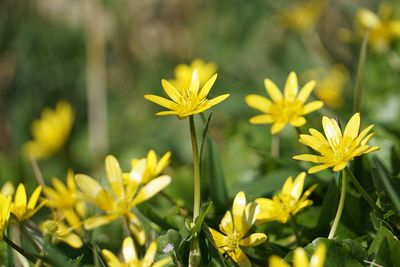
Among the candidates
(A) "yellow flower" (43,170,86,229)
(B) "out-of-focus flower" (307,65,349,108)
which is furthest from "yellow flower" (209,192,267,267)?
(B) "out-of-focus flower" (307,65,349,108)

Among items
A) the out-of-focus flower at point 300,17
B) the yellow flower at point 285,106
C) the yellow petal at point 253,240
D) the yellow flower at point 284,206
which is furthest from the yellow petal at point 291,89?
the out-of-focus flower at point 300,17

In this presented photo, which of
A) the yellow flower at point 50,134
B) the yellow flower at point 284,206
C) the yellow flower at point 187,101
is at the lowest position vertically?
the yellow flower at point 50,134

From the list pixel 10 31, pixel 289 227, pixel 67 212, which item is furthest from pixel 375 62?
pixel 10 31

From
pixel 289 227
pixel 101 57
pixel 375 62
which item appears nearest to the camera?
Result: pixel 289 227

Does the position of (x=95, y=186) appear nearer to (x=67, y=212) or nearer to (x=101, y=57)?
(x=67, y=212)

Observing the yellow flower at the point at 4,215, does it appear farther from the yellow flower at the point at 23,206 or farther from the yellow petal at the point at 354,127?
the yellow petal at the point at 354,127

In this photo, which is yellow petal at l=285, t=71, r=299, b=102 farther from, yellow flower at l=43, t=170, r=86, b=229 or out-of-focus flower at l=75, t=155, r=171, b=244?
yellow flower at l=43, t=170, r=86, b=229
